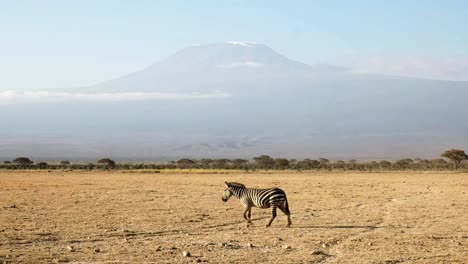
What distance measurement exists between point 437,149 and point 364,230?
177094 mm

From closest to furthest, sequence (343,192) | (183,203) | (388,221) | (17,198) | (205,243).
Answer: (205,243) < (388,221) < (183,203) < (17,198) < (343,192)

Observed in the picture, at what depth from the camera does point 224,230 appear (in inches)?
830

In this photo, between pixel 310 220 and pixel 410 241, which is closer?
pixel 410 241

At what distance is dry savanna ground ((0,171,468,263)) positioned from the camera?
16094mm

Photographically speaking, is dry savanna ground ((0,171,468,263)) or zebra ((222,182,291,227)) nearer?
dry savanna ground ((0,171,468,263))

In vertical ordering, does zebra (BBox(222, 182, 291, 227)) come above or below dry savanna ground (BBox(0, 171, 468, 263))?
above

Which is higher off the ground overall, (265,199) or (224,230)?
(265,199)

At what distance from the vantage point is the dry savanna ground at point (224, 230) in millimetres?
16094

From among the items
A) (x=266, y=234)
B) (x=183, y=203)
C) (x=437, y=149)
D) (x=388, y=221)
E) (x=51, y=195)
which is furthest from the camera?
(x=437, y=149)

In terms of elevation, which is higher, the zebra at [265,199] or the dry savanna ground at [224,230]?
the zebra at [265,199]

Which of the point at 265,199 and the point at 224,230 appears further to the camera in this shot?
the point at 265,199

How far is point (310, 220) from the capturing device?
78.0 feet

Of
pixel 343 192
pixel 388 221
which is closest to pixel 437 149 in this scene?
pixel 343 192

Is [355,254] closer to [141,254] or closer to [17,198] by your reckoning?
[141,254]
